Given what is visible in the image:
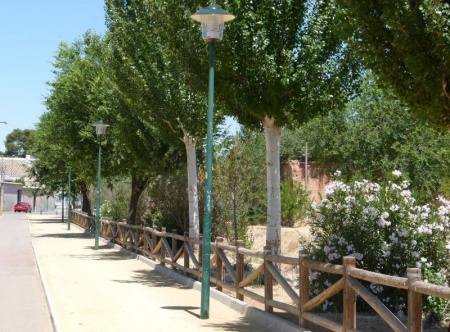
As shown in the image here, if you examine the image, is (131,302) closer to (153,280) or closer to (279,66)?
(153,280)

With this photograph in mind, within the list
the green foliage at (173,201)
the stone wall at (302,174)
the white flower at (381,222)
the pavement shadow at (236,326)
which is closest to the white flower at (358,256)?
the white flower at (381,222)

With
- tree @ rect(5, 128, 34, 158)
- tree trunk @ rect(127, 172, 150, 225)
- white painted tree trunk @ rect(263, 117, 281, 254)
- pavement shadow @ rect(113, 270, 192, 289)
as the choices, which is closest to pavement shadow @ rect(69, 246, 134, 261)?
tree trunk @ rect(127, 172, 150, 225)

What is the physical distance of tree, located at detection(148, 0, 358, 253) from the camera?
13812 mm

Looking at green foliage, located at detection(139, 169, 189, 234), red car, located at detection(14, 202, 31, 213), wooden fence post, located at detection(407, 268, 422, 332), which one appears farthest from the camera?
red car, located at detection(14, 202, 31, 213)

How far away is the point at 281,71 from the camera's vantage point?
13.8 m

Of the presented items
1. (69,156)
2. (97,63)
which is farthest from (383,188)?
(69,156)

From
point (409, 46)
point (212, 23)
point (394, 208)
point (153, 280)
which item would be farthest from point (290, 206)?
point (409, 46)

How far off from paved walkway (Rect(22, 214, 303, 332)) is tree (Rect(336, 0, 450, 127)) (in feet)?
11.4

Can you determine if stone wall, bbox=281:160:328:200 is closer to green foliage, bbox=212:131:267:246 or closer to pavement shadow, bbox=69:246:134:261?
pavement shadow, bbox=69:246:134:261

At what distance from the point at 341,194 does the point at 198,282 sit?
4.49 meters

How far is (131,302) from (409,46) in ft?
24.7

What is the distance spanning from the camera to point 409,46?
819 cm

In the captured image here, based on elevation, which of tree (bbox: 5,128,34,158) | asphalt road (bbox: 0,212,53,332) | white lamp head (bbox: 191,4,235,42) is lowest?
asphalt road (bbox: 0,212,53,332)

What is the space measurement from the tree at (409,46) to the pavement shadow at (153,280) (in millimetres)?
8482
